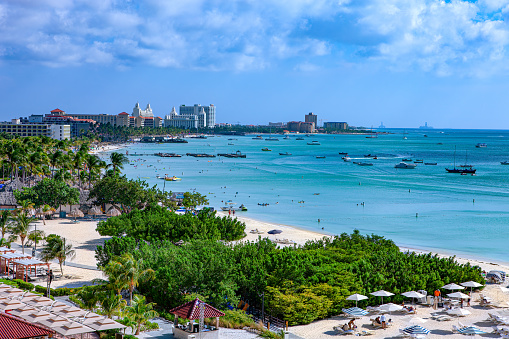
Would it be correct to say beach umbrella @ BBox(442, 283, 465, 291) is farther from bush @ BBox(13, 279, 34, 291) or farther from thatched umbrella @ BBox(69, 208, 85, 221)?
thatched umbrella @ BBox(69, 208, 85, 221)

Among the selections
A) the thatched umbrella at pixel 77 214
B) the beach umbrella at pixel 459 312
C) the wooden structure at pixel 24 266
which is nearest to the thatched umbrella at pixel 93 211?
the thatched umbrella at pixel 77 214

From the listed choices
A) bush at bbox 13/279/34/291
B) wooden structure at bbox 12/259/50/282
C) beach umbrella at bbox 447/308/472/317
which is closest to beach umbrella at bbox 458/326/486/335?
beach umbrella at bbox 447/308/472/317

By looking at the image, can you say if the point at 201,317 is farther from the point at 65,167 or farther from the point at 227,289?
the point at 65,167

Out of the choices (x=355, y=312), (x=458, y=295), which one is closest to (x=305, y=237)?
(x=458, y=295)

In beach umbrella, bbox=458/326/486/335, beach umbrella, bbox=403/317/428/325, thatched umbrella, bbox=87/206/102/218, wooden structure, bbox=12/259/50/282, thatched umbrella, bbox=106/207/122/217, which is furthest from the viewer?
thatched umbrella, bbox=87/206/102/218

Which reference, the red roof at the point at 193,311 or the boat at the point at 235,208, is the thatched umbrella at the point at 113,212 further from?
the red roof at the point at 193,311
